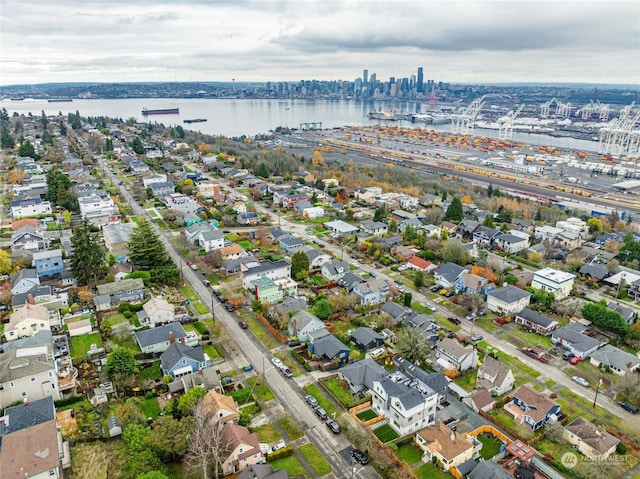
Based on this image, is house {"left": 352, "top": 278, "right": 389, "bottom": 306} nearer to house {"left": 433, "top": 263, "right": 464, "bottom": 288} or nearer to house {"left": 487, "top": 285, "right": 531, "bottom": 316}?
house {"left": 433, "top": 263, "right": 464, "bottom": 288}

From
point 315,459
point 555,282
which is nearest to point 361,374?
point 315,459

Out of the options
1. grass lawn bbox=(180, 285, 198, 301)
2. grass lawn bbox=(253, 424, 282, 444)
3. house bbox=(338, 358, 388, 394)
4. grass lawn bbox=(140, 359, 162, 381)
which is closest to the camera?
grass lawn bbox=(253, 424, 282, 444)

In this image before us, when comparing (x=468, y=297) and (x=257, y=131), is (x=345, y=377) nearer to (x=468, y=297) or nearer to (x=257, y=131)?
(x=468, y=297)

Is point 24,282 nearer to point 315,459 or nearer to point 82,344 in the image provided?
point 82,344

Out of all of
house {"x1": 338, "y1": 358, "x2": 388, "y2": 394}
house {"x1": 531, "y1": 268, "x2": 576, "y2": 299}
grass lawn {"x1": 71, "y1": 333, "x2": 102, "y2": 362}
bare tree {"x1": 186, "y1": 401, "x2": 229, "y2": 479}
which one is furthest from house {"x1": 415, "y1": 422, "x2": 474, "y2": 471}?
grass lawn {"x1": 71, "y1": 333, "x2": 102, "y2": 362}

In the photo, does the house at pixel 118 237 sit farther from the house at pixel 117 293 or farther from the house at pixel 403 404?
the house at pixel 403 404

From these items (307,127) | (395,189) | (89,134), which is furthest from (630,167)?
(89,134)
